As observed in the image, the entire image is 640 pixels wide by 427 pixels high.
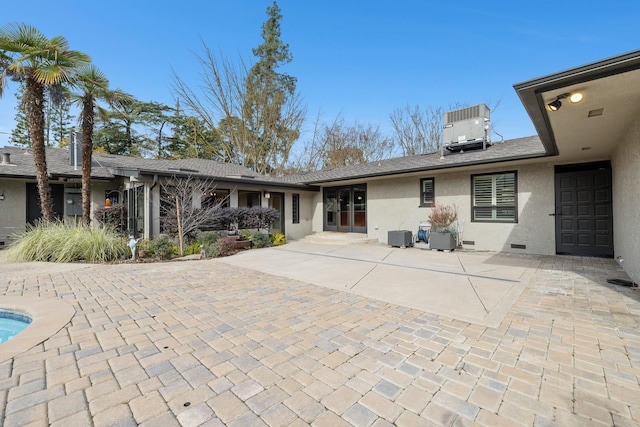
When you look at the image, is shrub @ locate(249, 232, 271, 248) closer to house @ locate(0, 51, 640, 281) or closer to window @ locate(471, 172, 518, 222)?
house @ locate(0, 51, 640, 281)

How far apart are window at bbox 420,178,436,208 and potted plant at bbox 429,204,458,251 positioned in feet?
0.95

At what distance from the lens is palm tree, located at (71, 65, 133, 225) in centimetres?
901

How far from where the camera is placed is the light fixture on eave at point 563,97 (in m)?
3.87

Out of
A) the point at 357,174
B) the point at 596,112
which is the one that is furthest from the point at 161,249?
the point at 596,112

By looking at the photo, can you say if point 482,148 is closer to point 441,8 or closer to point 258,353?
point 441,8

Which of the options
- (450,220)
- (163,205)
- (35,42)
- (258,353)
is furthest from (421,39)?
(258,353)

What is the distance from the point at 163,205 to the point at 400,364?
389 inches

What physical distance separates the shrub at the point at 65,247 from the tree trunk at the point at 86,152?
1.30m

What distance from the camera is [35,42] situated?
796cm

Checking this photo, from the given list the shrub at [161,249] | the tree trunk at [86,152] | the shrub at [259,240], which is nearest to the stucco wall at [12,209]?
the tree trunk at [86,152]

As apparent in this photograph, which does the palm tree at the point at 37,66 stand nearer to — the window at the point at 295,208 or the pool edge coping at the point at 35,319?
the pool edge coping at the point at 35,319

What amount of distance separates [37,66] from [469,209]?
13.5 meters

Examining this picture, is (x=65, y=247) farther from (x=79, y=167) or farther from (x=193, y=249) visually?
(x=79, y=167)

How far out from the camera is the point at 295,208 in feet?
46.2
